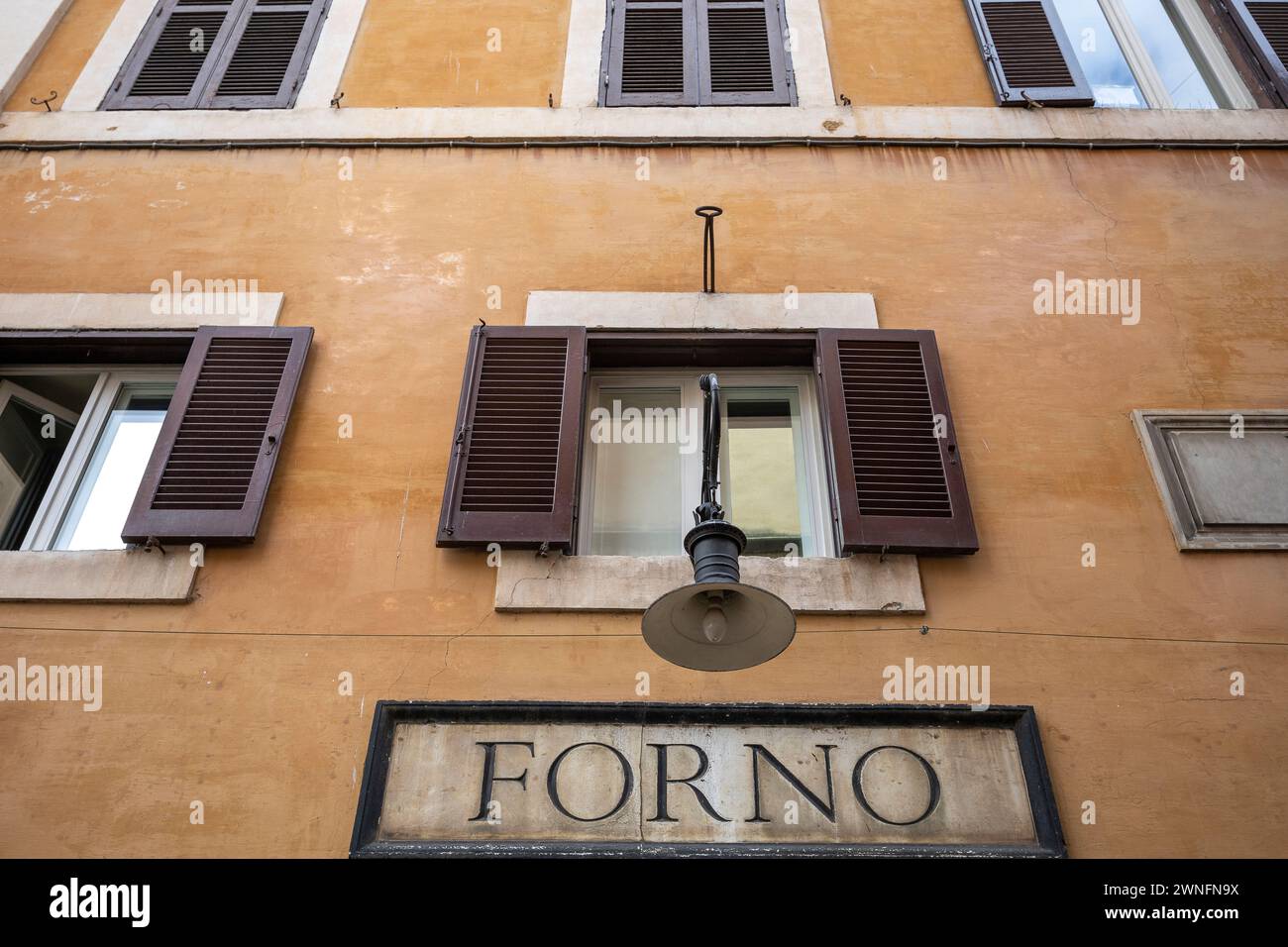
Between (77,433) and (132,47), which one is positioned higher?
(132,47)

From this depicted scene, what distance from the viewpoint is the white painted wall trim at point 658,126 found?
6594mm

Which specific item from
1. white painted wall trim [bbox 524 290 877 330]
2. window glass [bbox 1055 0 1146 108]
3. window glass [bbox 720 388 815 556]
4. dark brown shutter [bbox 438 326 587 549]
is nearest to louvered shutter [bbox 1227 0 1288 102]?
window glass [bbox 1055 0 1146 108]

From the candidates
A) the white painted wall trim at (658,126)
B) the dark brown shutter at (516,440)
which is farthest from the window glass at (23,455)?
the dark brown shutter at (516,440)

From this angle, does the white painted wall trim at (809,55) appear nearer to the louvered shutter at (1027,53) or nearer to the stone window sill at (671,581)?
the louvered shutter at (1027,53)

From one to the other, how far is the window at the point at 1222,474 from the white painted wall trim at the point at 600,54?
3.05 metres

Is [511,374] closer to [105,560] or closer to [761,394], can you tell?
[761,394]

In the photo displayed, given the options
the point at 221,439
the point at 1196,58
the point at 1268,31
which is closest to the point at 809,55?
the point at 1196,58

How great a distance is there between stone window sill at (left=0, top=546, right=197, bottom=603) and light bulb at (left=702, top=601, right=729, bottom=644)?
2.38 meters

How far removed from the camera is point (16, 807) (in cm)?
418

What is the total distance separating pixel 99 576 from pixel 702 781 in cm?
279

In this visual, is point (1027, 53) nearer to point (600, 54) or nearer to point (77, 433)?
point (600, 54)

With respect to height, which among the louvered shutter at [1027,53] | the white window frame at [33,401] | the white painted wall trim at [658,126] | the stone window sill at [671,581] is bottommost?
the stone window sill at [671,581]

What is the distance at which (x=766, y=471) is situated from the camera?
541cm

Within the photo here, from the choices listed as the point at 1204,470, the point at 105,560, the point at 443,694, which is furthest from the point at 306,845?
the point at 1204,470
